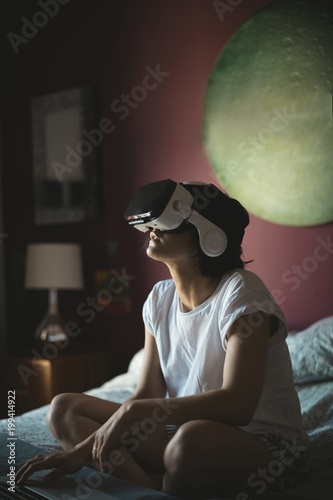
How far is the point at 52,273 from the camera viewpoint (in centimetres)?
314

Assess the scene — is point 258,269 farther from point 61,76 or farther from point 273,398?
point 61,76

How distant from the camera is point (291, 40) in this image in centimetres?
262

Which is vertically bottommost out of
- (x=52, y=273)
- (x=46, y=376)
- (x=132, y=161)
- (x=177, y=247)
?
(x=46, y=376)

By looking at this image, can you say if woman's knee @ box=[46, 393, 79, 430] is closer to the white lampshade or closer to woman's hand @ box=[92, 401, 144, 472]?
woman's hand @ box=[92, 401, 144, 472]

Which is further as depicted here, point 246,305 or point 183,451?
point 246,305

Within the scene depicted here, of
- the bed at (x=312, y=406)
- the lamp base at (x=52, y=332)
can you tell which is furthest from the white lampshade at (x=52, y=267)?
the bed at (x=312, y=406)

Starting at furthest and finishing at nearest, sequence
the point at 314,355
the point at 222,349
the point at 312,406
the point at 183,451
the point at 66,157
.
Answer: the point at 66,157 < the point at 314,355 < the point at 312,406 < the point at 222,349 < the point at 183,451

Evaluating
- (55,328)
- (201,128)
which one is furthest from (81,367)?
(201,128)

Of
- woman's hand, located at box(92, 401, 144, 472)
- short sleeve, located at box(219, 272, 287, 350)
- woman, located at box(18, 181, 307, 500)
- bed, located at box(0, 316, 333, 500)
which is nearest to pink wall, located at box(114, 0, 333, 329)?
bed, located at box(0, 316, 333, 500)

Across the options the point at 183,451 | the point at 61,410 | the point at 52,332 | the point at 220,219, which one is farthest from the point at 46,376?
the point at 183,451

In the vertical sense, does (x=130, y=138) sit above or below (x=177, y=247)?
above

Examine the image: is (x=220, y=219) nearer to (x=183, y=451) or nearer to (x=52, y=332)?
(x=183, y=451)

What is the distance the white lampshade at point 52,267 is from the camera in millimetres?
3139

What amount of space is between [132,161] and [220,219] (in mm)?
1680
